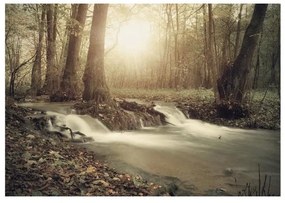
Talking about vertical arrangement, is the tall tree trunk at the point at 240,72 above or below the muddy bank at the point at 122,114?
above

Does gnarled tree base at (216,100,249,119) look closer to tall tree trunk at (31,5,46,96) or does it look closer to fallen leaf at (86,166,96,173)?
tall tree trunk at (31,5,46,96)

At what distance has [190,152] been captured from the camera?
595 centimetres

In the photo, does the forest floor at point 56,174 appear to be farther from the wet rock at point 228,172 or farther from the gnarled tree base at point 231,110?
the gnarled tree base at point 231,110

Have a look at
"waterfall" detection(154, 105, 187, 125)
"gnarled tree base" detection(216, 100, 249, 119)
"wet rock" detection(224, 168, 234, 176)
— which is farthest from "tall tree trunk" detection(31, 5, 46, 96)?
"gnarled tree base" detection(216, 100, 249, 119)

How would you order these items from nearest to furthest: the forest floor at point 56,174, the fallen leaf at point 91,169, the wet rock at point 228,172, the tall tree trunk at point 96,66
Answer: the forest floor at point 56,174, the fallen leaf at point 91,169, the wet rock at point 228,172, the tall tree trunk at point 96,66

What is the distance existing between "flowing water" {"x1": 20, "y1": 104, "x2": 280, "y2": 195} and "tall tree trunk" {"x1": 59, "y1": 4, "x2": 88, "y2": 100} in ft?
3.41

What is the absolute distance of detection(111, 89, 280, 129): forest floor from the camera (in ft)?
22.3

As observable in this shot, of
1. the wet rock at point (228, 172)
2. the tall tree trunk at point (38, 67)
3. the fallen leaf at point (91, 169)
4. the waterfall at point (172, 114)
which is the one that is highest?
the tall tree trunk at point (38, 67)

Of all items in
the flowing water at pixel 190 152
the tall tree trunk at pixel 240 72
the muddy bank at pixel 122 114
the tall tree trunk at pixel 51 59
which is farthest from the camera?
the tall tree trunk at pixel 240 72

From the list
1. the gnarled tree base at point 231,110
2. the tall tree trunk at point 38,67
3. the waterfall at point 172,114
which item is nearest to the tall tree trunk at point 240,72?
the gnarled tree base at point 231,110

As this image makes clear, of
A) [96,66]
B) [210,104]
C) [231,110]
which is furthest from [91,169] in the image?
[210,104]

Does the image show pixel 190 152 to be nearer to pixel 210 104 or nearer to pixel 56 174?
pixel 56 174

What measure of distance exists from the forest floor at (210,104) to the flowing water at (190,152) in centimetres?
34

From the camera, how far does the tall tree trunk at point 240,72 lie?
8.20m
